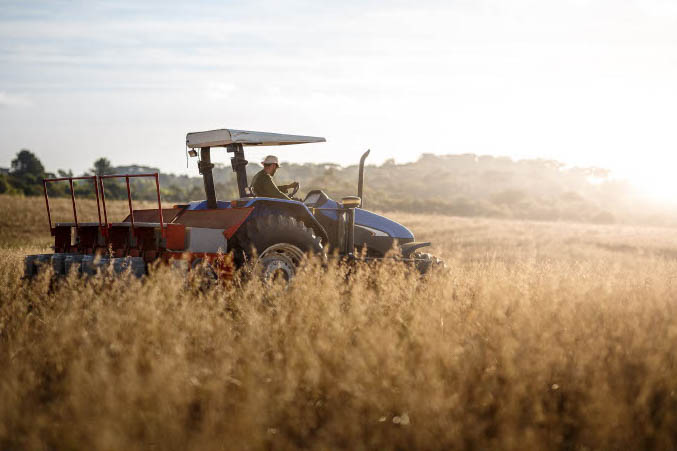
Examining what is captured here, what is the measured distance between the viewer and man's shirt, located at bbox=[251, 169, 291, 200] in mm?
6707

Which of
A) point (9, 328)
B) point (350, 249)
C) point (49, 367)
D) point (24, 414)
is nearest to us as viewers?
point (24, 414)

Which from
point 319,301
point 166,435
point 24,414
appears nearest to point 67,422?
point 24,414

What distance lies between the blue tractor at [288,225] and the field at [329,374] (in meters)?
0.49

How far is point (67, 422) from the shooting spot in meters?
3.23

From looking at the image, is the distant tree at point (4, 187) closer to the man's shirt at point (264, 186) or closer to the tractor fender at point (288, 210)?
the man's shirt at point (264, 186)

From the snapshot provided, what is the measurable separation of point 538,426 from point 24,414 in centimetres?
308

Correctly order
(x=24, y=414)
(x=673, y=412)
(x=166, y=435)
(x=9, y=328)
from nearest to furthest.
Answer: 1. (x=166, y=435)
2. (x=24, y=414)
3. (x=673, y=412)
4. (x=9, y=328)

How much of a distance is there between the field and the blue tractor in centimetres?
49

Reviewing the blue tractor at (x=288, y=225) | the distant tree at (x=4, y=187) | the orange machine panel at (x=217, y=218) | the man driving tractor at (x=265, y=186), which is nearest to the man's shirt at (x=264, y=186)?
the man driving tractor at (x=265, y=186)

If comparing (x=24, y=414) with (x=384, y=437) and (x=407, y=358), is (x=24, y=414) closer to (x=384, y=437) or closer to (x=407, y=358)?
(x=384, y=437)

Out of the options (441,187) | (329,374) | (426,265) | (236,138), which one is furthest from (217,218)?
(441,187)

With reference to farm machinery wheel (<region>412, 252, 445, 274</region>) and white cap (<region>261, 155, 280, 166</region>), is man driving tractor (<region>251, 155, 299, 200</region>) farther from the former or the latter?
farm machinery wheel (<region>412, 252, 445, 274</region>)

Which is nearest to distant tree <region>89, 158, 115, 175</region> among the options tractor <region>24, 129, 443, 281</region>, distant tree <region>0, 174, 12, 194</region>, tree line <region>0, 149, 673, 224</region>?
tree line <region>0, 149, 673, 224</region>

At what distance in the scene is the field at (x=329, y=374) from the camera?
3252mm
